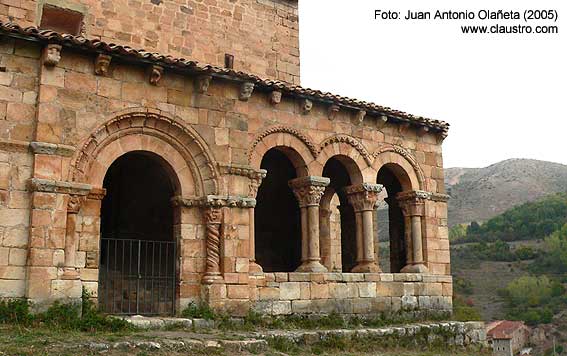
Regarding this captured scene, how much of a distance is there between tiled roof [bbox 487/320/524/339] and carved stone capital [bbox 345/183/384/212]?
94.6 feet

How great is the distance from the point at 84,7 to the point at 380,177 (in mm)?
7200

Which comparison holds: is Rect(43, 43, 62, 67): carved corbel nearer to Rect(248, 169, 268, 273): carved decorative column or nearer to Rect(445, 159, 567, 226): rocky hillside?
Rect(248, 169, 268, 273): carved decorative column

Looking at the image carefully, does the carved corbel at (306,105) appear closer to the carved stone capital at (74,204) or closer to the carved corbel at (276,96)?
the carved corbel at (276,96)

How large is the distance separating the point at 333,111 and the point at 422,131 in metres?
2.55

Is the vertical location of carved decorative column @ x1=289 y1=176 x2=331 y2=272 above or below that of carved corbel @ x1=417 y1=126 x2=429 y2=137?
below

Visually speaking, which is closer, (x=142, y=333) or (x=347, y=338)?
(x=142, y=333)

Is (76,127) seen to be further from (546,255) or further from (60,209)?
(546,255)

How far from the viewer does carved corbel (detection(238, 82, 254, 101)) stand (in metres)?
10.3

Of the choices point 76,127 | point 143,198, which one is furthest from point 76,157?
point 143,198

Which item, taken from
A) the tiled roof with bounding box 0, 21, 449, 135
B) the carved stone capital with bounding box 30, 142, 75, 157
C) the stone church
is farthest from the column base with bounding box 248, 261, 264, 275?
the carved stone capital with bounding box 30, 142, 75, 157

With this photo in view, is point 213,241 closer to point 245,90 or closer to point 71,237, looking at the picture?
point 71,237

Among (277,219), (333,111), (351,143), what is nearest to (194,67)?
(333,111)

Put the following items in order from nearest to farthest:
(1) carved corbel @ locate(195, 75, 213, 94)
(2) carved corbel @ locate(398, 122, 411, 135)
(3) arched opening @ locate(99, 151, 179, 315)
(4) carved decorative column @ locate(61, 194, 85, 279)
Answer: (4) carved decorative column @ locate(61, 194, 85, 279) < (1) carved corbel @ locate(195, 75, 213, 94) < (3) arched opening @ locate(99, 151, 179, 315) < (2) carved corbel @ locate(398, 122, 411, 135)

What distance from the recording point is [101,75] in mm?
9086
